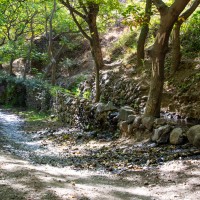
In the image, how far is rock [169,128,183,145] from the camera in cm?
708

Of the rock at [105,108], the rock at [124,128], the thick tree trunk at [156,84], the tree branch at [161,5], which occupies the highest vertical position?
the tree branch at [161,5]

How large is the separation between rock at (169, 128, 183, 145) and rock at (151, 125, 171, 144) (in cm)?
17

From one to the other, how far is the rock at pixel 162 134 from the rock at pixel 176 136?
0.17 metres

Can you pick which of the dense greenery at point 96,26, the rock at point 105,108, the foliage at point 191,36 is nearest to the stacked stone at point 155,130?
the dense greenery at point 96,26

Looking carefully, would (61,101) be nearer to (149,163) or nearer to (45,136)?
(45,136)

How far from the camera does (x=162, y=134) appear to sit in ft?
24.6

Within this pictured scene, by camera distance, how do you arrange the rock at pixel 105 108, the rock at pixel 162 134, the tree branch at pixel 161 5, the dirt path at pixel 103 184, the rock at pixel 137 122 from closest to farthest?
the dirt path at pixel 103 184 → the rock at pixel 162 134 → the tree branch at pixel 161 5 → the rock at pixel 137 122 → the rock at pixel 105 108

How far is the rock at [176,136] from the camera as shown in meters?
7.08

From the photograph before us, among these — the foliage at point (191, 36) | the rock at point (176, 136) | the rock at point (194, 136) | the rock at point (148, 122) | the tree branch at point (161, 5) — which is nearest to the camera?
the rock at point (194, 136)

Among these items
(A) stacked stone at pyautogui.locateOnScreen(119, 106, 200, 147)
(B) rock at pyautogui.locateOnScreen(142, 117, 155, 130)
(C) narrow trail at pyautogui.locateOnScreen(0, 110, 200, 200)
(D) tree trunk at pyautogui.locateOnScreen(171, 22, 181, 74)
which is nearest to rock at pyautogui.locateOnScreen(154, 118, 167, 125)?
(A) stacked stone at pyautogui.locateOnScreen(119, 106, 200, 147)

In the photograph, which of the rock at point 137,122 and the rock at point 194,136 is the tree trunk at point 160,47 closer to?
the rock at point 137,122

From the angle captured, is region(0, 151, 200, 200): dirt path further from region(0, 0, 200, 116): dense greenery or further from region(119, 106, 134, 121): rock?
region(119, 106, 134, 121): rock

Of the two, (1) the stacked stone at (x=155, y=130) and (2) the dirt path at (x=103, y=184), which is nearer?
(2) the dirt path at (x=103, y=184)

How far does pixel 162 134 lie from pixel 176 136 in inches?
16.5
